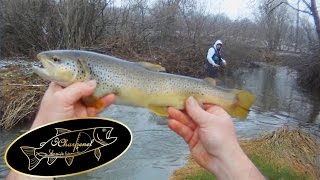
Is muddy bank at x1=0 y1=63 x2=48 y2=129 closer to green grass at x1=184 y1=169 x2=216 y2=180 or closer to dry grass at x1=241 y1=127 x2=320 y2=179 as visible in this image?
green grass at x1=184 y1=169 x2=216 y2=180

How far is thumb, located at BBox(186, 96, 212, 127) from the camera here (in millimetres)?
2098

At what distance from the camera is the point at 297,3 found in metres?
25.8

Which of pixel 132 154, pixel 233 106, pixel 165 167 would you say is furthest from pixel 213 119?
pixel 132 154

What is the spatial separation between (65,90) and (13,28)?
1795 centimetres

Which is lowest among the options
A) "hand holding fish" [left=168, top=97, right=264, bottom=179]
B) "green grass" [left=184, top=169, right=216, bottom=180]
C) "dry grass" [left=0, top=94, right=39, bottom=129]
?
"green grass" [left=184, top=169, right=216, bottom=180]

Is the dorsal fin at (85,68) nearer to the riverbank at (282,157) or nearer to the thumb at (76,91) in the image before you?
the thumb at (76,91)

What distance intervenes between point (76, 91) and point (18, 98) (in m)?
8.27

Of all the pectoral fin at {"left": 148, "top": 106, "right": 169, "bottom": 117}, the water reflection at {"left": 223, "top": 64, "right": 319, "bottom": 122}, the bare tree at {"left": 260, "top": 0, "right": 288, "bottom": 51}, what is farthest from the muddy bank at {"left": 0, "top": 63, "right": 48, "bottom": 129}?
the bare tree at {"left": 260, "top": 0, "right": 288, "bottom": 51}

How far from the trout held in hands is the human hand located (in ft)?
0.19

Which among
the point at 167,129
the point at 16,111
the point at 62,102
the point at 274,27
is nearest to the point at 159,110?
the point at 62,102

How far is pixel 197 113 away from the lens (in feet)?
7.01

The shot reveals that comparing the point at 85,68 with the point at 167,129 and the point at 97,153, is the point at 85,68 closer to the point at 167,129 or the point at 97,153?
the point at 97,153

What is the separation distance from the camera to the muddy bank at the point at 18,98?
30.9 ft

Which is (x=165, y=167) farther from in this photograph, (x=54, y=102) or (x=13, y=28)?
(x=13, y=28)
